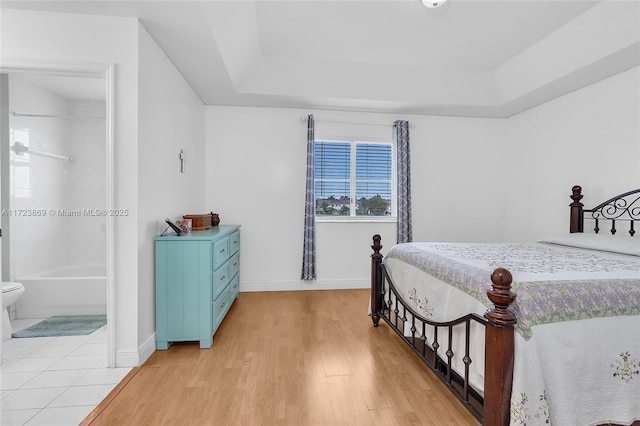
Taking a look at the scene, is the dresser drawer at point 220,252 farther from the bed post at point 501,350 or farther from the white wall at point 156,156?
the bed post at point 501,350

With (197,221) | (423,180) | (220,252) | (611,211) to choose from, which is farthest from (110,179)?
(611,211)

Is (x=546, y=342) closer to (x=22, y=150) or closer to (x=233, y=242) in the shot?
(x=233, y=242)

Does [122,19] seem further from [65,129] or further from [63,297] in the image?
[63,297]

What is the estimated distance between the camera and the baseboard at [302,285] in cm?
405

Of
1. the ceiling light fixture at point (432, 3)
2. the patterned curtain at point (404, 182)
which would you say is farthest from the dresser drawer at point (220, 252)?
the ceiling light fixture at point (432, 3)

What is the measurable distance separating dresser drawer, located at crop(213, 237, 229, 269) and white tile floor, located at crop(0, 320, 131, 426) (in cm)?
96

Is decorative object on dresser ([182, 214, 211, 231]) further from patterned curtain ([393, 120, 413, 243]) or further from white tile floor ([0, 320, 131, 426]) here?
patterned curtain ([393, 120, 413, 243])

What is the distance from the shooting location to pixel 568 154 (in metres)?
3.49

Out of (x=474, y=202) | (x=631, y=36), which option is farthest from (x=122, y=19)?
(x=474, y=202)

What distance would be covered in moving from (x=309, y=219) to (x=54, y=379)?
2.78m

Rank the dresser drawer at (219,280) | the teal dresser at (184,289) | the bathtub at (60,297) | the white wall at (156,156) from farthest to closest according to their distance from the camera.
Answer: the bathtub at (60,297), the dresser drawer at (219,280), the teal dresser at (184,289), the white wall at (156,156)

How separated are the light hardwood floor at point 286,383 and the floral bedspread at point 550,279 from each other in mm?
724

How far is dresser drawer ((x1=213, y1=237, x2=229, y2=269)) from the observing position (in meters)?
2.53

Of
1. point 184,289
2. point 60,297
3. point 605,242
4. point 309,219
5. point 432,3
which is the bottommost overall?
point 60,297
